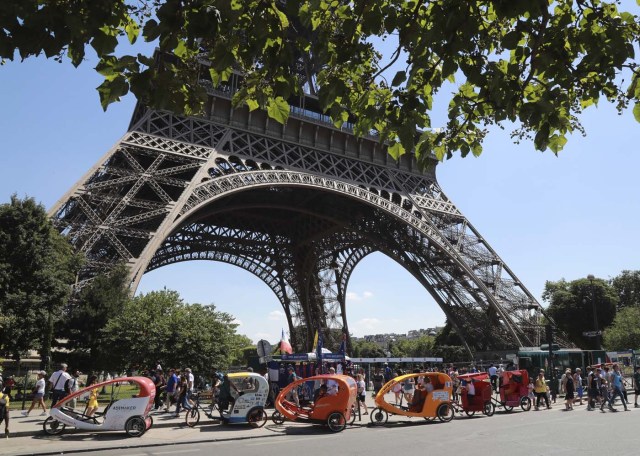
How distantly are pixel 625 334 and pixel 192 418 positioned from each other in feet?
Result: 135

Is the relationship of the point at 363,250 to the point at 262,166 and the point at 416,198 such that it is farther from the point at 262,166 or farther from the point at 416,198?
the point at 262,166

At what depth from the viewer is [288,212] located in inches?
1934

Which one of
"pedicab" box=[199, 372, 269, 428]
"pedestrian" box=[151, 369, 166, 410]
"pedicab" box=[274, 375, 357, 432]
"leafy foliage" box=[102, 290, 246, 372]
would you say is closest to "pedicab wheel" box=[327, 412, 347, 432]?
"pedicab" box=[274, 375, 357, 432]

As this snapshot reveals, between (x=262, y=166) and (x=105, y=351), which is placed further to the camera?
(x=262, y=166)

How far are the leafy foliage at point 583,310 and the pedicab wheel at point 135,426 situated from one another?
50141 mm

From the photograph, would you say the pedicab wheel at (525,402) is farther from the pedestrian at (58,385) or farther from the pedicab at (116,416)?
the pedestrian at (58,385)

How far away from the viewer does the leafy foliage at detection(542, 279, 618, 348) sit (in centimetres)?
5334

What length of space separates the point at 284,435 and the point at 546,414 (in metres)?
10.0

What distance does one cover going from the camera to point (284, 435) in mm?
14117

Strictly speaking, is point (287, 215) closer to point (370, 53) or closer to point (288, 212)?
point (288, 212)

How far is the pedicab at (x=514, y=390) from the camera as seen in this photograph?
1995cm

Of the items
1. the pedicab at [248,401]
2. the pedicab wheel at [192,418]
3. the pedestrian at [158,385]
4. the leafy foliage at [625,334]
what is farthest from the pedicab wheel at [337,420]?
the leafy foliage at [625,334]

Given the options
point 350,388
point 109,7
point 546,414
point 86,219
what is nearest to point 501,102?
point 109,7

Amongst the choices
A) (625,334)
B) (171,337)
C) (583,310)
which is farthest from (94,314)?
(583,310)
